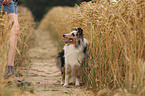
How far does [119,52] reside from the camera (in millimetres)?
3178

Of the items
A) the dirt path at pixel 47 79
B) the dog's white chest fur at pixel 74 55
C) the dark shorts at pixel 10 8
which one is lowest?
the dirt path at pixel 47 79

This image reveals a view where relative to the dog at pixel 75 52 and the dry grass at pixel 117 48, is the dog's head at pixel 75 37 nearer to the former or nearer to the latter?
the dog at pixel 75 52

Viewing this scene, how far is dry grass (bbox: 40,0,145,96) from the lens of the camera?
2.66 metres

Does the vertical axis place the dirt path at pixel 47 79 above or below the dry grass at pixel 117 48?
below

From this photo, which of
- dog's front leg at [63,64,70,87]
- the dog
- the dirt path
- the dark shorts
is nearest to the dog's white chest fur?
the dog

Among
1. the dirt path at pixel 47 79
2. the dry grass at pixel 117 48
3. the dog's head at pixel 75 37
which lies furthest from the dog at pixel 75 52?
the dirt path at pixel 47 79

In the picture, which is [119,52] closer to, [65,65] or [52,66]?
[65,65]

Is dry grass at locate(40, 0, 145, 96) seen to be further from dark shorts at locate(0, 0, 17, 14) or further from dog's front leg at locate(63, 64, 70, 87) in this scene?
dark shorts at locate(0, 0, 17, 14)

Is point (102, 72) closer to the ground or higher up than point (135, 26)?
closer to the ground

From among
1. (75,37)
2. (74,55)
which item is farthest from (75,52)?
(75,37)

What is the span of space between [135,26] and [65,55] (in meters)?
1.69

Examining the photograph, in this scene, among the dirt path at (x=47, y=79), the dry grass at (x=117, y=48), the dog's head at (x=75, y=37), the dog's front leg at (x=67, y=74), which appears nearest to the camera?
the dry grass at (x=117, y=48)

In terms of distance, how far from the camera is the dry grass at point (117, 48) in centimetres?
266

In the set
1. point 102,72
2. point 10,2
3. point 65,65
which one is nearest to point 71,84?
point 65,65
